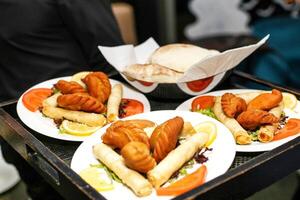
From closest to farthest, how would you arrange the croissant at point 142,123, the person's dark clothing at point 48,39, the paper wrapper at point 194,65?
the croissant at point 142,123 < the paper wrapper at point 194,65 < the person's dark clothing at point 48,39

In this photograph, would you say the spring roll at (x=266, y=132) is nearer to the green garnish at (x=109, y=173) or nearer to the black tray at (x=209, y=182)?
the black tray at (x=209, y=182)

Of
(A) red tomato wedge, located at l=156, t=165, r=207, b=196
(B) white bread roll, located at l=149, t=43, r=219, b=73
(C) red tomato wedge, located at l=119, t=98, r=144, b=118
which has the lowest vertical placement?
(C) red tomato wedge, located at l=119, t=98, r=144, b=118

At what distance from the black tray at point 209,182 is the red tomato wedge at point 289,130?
0.21 ft

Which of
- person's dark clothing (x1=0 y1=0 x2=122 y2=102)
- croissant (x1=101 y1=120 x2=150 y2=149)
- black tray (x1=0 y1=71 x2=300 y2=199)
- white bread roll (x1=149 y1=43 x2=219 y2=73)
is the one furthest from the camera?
person's dark clothing (x1=0 y1=0 x2=122 y2=102)

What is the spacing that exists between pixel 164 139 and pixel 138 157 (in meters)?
0.09

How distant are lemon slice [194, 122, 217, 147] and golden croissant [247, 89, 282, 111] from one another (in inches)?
4.8

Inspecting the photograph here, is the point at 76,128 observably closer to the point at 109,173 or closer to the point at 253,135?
the point at 109,173

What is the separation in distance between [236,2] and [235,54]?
2190mm

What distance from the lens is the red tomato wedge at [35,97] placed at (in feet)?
3.89

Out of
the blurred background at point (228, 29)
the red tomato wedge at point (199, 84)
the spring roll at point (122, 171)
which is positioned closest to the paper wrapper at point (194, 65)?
the red tomato wedge at point (199, 84)

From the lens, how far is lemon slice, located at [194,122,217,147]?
973mm

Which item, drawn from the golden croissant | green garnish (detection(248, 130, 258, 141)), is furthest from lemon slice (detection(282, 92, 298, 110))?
green garnish (detection(248, 130, 258, 141))

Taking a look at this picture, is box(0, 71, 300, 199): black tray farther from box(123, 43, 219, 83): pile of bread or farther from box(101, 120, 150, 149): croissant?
box(123, 43, 219, 83): pile of bread

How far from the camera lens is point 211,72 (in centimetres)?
117
